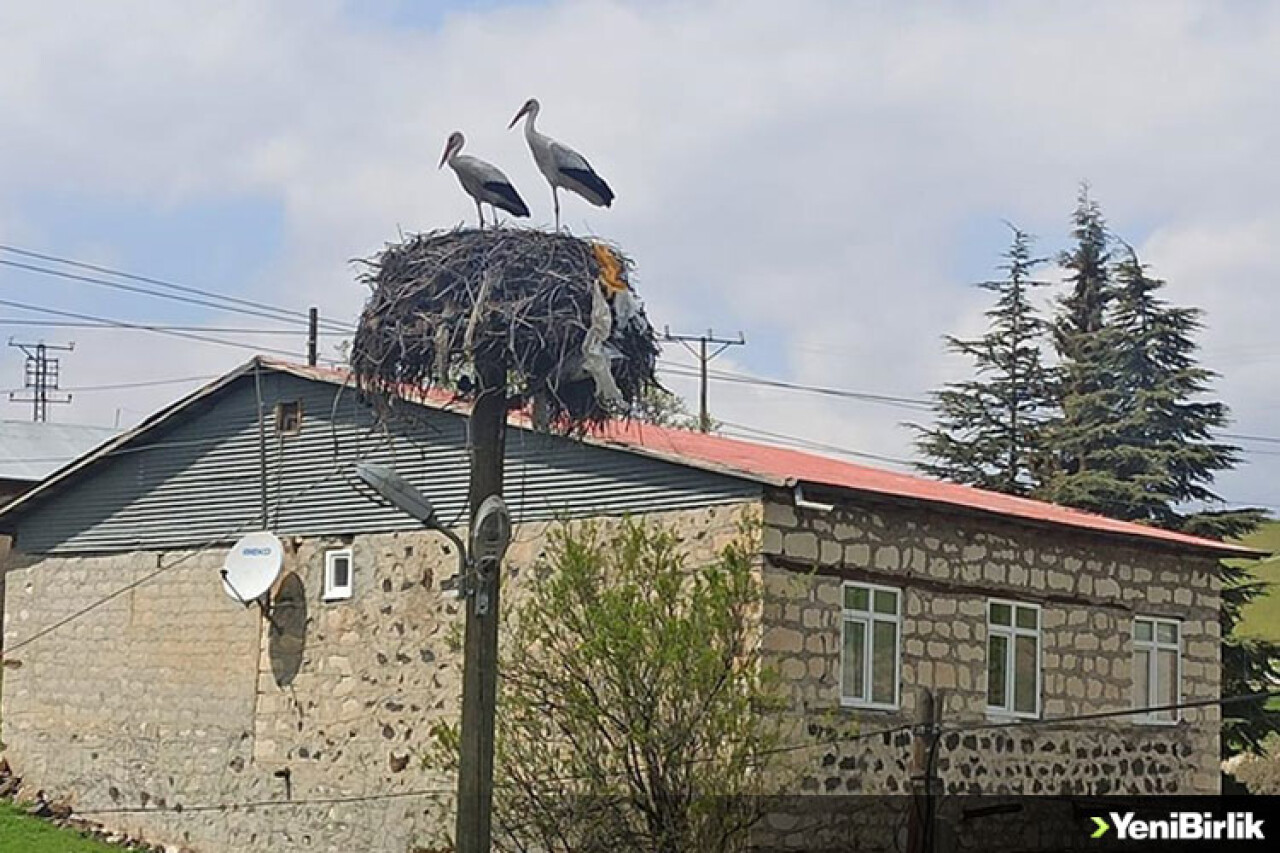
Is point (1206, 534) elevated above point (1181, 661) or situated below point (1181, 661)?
above

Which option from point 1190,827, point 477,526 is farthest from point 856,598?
point 477,526

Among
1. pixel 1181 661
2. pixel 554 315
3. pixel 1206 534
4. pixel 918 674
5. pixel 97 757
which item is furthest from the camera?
pixel 1206 534

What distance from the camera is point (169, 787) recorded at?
2248 centimetres

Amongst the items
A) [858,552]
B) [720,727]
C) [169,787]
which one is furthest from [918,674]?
[169,787]

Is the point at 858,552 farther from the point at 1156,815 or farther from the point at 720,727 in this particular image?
the point at 1156,815

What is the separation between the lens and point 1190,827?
47.7 ft

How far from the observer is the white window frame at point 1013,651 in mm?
19203

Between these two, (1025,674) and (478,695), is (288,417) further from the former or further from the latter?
(478,695)

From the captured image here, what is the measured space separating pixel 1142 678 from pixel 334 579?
27.1 ft

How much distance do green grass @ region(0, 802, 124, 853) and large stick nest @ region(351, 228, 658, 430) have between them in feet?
30.9

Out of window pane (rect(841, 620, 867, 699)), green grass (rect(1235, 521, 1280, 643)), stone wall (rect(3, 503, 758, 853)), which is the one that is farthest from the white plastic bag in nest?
green grass (rect(1235, 521, 1280, 643))

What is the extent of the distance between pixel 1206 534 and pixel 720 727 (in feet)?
61.6

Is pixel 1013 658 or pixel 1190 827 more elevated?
pixel 1013 658

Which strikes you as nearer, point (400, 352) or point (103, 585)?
point (400, 352)
